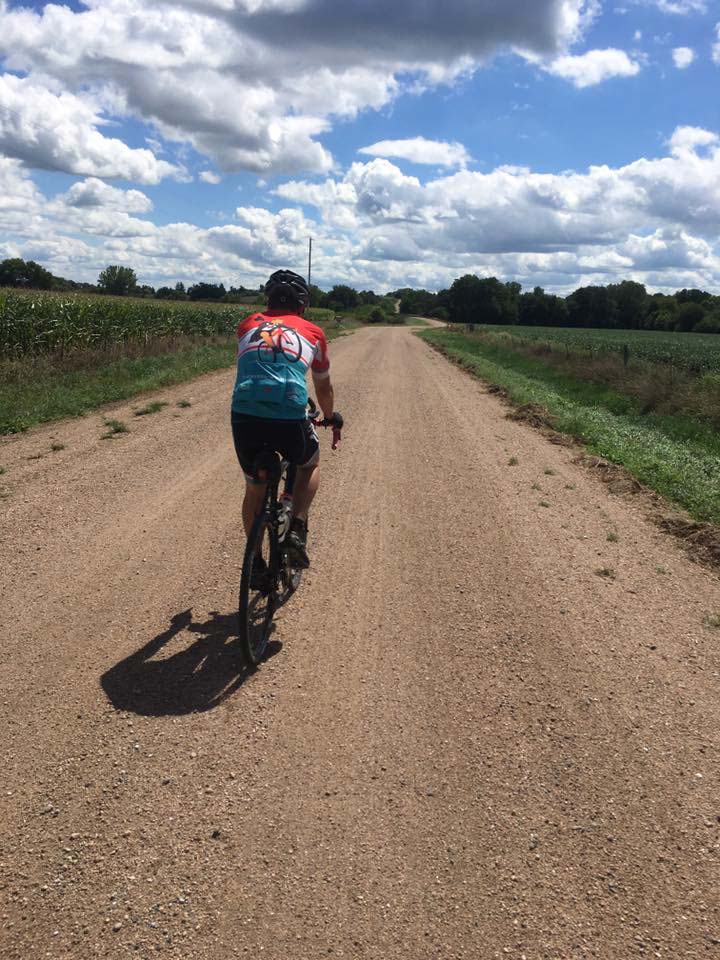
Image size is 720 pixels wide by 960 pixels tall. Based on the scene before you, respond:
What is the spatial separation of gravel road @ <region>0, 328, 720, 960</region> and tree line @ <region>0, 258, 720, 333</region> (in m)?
56.2

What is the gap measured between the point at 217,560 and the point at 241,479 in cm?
228

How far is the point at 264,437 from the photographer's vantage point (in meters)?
3.55

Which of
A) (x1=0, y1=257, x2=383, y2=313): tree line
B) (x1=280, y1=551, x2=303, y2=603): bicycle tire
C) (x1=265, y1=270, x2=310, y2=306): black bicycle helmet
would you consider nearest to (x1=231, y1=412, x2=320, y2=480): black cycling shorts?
(x1=280, y1=551, x2=303, y2=603): bicycle tire

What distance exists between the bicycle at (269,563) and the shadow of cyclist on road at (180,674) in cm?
15

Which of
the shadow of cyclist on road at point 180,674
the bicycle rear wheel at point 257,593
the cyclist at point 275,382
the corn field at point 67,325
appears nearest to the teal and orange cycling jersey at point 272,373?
the cyclist at point 275,382

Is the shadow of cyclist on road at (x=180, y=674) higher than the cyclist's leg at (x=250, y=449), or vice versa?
the cyclist's leg at (x=250, y=449)

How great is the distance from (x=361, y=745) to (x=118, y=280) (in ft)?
251

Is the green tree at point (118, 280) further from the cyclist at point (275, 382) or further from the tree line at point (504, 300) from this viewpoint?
the cyclist at point (275, 382)

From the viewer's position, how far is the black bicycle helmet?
151 inches

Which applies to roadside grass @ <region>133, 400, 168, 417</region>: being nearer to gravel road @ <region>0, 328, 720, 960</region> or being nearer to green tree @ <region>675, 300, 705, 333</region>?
gravel road @ <region>0, 328, 720, 960</region>

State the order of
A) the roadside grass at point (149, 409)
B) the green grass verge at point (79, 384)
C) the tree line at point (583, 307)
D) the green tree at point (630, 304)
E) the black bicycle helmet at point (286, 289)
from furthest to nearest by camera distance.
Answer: the green tree at point (630, 304) < the tree line at point (583, 307) < the roadside grass at point (149, 409) < the green grass verge at point (79, 384) < the black bicycle helmet at point (286, 289)

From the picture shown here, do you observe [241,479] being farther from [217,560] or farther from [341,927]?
[341,927]

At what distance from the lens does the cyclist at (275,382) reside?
3.45 m

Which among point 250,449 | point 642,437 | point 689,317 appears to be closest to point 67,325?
point 642,437
